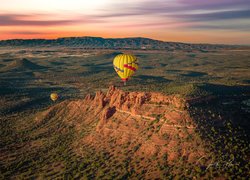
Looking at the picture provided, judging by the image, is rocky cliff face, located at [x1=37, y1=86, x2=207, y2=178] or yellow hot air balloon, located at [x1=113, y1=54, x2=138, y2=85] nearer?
rocky cliff face, located at [x1=37, y1=86, x2=207, y2=178]

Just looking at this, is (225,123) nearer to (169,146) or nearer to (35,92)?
(169,146)

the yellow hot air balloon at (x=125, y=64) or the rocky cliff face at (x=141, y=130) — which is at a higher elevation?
the yellow hot air balloon at (x=125, y=64)

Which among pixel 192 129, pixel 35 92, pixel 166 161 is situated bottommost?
pixel 35 92

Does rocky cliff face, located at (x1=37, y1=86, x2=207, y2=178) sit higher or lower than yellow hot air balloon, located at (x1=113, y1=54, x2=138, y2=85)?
lower

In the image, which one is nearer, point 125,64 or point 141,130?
point 141,130

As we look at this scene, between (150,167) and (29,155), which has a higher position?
(150,167)

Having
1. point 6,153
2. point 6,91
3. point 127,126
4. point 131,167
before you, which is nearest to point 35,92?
point 6,91

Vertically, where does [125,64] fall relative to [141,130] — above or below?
above

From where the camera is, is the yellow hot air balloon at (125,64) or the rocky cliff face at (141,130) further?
the yellow hot air balloon at (125,64)
